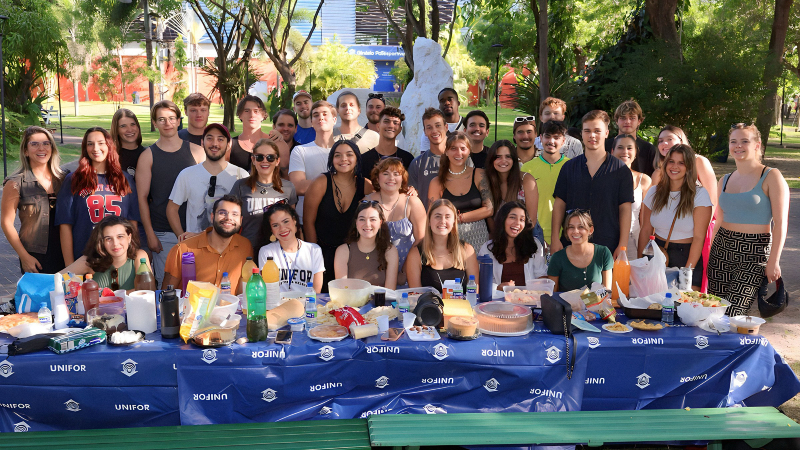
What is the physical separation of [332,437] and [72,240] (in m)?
2.95

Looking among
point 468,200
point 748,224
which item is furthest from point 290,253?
point 748,224

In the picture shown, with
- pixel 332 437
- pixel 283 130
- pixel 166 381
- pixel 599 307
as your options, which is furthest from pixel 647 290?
pixel 283 130

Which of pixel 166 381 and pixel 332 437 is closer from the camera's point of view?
pixel 332 437

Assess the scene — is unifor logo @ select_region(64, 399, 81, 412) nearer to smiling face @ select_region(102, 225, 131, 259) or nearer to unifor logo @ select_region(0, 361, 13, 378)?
unifor logo @ select_region(0, 361, 13, 378)

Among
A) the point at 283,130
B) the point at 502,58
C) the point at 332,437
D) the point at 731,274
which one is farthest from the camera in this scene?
the point at 502,58

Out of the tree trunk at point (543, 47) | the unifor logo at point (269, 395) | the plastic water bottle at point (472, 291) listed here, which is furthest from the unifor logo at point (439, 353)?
the tree trunk at point (543, 47)

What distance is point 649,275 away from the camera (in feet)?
13.0

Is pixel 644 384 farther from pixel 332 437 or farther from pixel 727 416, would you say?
pixel 332 437

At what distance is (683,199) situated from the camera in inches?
187

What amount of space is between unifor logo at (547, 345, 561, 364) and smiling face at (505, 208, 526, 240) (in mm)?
1360

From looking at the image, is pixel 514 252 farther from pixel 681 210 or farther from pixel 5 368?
pixel 5 368

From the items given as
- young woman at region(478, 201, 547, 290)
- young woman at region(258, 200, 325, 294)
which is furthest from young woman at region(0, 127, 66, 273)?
young woman at region(478, 201, 547, 290)

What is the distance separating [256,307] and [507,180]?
247 cm

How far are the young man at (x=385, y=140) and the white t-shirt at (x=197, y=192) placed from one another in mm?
1244
